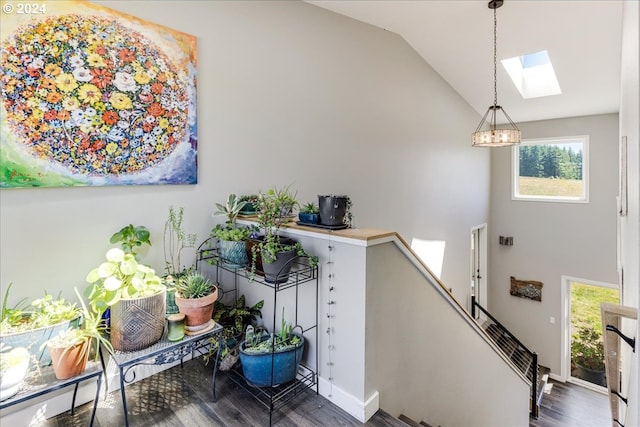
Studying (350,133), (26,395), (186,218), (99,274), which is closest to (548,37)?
(350,133)

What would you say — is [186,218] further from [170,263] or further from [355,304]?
[355,304]

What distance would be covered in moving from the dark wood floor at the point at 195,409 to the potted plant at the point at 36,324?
504 millimetres

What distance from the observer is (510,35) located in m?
4.03

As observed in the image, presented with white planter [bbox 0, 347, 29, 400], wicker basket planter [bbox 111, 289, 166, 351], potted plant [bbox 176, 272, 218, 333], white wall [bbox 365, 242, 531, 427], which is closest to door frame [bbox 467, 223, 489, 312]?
white wall [bbox 365, 242, 531, 427]

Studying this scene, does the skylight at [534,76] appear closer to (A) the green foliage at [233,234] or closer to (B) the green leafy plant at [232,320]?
(A) the green foliage at [233,234]

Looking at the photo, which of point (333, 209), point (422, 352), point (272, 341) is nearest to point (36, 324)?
point (272, 341)

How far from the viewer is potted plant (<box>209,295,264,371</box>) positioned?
219cm

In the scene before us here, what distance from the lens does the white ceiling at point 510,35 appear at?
352 centimetres

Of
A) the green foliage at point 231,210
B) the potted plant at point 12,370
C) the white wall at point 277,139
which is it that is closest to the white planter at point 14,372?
the potted plant at point 12,370

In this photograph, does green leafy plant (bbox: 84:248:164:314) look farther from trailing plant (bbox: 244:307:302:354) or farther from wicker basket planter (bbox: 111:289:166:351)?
trailing plant (bbox: 244:307:302:354)

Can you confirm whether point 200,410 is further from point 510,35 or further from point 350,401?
point 510,35

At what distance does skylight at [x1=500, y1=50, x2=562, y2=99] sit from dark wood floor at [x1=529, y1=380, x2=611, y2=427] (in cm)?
533

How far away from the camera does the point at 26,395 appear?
56.4 inches

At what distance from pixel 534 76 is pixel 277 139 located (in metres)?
4.82
